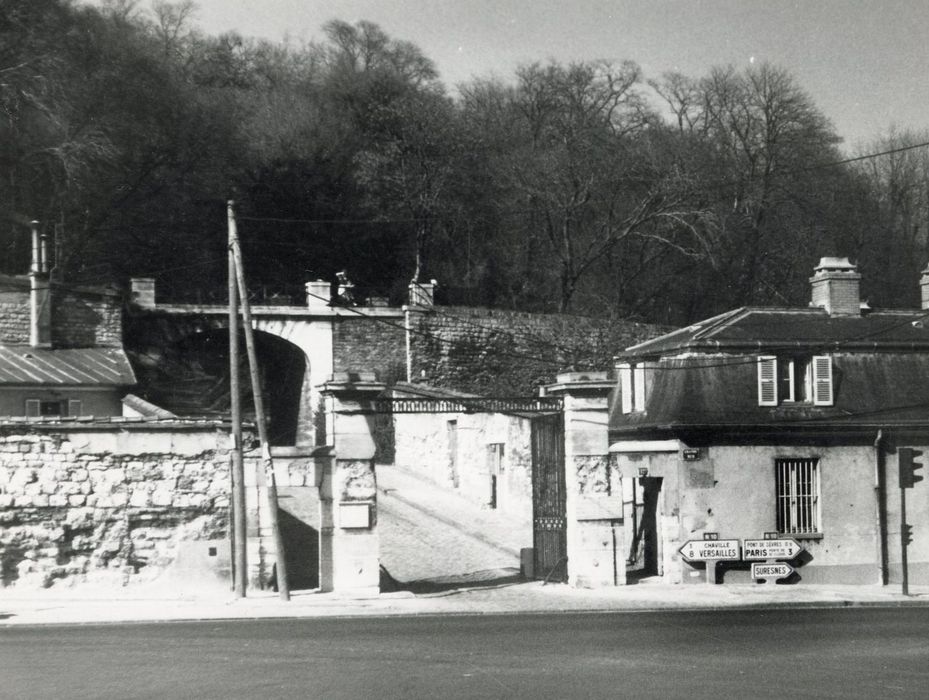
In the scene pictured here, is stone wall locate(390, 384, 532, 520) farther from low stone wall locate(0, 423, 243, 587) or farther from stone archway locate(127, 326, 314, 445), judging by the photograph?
low stone wall locate(0, 423, 243, 587)

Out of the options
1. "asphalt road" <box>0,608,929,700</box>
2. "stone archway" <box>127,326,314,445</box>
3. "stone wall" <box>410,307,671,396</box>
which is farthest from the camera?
"stone wall" <box>410,307,671,396</box>

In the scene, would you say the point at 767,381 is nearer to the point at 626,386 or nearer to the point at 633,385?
the point at 633,385

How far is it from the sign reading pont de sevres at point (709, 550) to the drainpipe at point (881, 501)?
298 centimetres

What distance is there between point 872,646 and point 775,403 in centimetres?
1142

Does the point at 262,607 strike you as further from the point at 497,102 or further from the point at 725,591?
the point at 497,102

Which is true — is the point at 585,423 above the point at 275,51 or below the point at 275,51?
below

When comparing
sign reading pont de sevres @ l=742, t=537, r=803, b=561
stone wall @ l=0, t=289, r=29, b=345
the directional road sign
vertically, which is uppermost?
stone wall @ l=0, t=289, r=29, b=345

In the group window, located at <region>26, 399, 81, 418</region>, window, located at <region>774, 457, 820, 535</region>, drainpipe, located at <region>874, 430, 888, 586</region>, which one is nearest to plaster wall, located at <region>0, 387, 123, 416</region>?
window, located at <region>26, 399, 81, 418</region>

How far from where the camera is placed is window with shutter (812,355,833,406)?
1032 inches

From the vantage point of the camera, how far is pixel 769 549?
24672 millimetres

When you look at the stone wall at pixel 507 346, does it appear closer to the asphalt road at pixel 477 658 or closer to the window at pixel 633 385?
the window at pixel 633 385

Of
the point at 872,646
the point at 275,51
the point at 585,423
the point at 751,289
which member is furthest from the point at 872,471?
the point at 275,51

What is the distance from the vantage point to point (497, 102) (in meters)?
56.8

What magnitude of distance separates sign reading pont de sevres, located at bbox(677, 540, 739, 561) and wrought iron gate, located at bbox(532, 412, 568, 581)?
99.9 inches
